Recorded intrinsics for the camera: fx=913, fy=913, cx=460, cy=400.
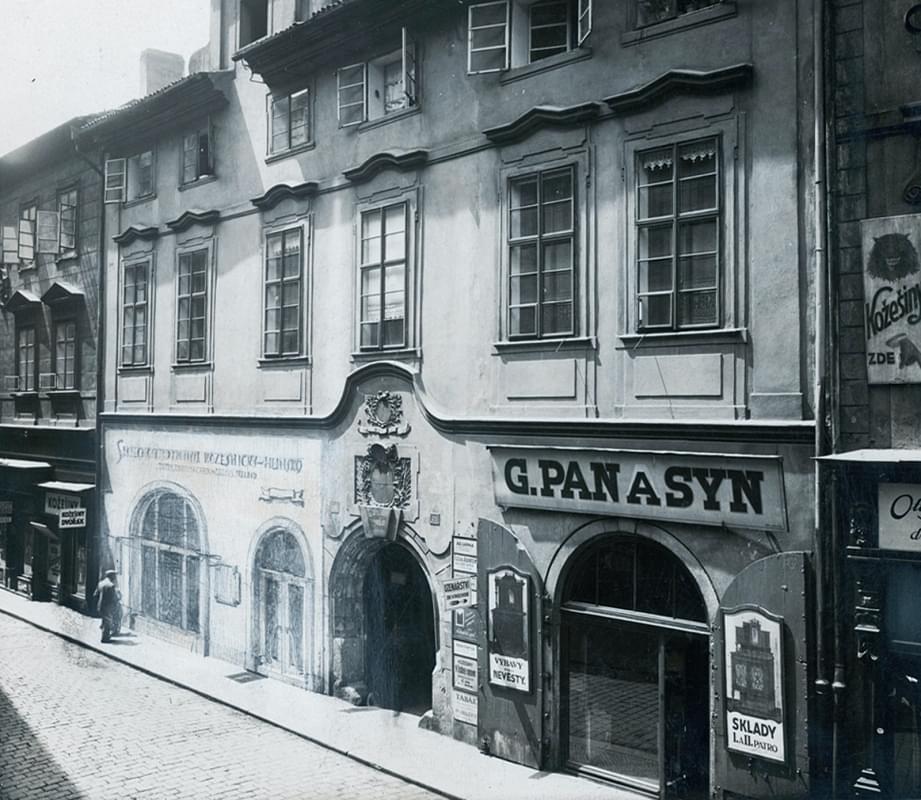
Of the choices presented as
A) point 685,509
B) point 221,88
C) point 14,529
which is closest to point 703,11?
point 685,509

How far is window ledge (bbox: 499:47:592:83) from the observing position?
1098 cm

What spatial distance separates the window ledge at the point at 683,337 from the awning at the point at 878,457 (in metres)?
1.65

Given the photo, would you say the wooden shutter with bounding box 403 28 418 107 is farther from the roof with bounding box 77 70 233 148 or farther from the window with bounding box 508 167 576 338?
the roof with bounding box 77 70 233 148

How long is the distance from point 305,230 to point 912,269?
9.36 meters

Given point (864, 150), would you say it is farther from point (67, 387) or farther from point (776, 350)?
point (67, 387)

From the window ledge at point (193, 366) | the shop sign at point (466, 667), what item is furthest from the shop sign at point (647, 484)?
the window ledge at point (193, 366)

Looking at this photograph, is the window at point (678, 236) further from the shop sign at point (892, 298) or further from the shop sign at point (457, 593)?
the shop sign at point (457, 593)

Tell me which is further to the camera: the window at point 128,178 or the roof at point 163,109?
the window at point 128,178

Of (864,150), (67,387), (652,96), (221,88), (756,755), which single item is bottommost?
(756,755)

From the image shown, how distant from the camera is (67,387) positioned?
21.0 m

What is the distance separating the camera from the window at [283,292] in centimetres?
1502

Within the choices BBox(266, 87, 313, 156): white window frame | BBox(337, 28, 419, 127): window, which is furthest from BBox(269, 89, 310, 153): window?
BBox(337, 28, 419, 127): window

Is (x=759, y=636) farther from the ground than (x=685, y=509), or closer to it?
closer to it

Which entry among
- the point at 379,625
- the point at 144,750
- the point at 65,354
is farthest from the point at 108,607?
the point at 144,750
